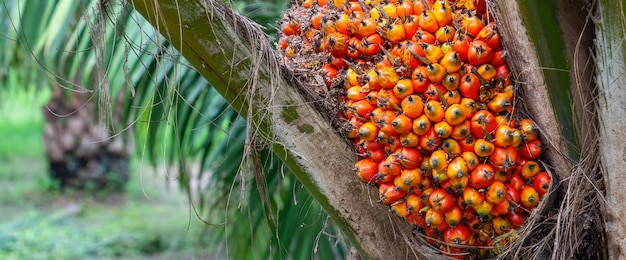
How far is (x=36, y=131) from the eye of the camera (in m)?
12.4

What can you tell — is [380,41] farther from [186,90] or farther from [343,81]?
[186,90]

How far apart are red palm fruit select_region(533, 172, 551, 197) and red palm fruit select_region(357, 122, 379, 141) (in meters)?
0.30

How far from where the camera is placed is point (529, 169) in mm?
1193

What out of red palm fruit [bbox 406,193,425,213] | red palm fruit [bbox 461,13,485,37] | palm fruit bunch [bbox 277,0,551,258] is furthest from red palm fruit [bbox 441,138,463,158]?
red palm fruit [bbox 461,13,485,37]

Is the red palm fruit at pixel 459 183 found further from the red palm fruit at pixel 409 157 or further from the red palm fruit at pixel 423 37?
the red palm fruit at pixel 423 37

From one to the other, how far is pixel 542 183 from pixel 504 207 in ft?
0.26

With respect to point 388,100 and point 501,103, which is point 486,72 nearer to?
point 501,103

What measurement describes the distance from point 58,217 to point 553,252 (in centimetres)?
588

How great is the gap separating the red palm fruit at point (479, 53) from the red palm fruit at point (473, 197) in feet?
0.77

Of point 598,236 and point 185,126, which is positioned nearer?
point 598,236

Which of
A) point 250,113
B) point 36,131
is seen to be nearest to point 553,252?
point 250,113

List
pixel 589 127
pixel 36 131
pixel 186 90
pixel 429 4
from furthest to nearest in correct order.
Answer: pixel 36 131, pixel 186 90, pixel 429 4, pixel 589 127

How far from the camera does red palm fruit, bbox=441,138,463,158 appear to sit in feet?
3.92

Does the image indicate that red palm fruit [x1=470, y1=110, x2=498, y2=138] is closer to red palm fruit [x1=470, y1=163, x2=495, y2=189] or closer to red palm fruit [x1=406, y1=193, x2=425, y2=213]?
red palm fruit [x1=470, y1=163, x2=495, y2=189]
